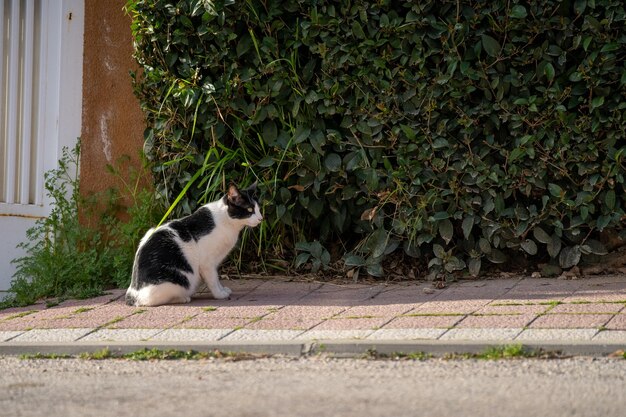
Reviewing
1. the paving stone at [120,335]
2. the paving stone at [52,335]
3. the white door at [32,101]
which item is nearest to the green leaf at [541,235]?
the paving stone at [120,335]

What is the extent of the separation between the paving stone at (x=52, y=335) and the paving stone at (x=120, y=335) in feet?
0.26

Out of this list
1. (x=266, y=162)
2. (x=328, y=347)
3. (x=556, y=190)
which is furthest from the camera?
(x=266, y=162)

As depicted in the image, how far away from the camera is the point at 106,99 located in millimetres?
8141

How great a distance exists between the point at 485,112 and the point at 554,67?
598 mm

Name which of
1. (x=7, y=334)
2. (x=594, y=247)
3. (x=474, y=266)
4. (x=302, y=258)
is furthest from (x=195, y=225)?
(x=594, y=247)

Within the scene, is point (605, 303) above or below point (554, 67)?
below

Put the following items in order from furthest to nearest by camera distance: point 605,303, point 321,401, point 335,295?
point 335,295, point 605,303, point 321,401

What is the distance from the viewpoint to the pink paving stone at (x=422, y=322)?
18.3ft

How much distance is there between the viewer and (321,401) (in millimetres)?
4289

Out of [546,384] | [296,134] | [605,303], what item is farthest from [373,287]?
[546,384]

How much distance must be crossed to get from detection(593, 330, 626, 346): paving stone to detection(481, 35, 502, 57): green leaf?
8.26ft

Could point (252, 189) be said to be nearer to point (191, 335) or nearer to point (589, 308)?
point (191, 335)

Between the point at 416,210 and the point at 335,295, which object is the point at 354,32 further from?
the point at 335,295

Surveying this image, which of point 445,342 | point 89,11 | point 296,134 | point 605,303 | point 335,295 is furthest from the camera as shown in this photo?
point 89,11
